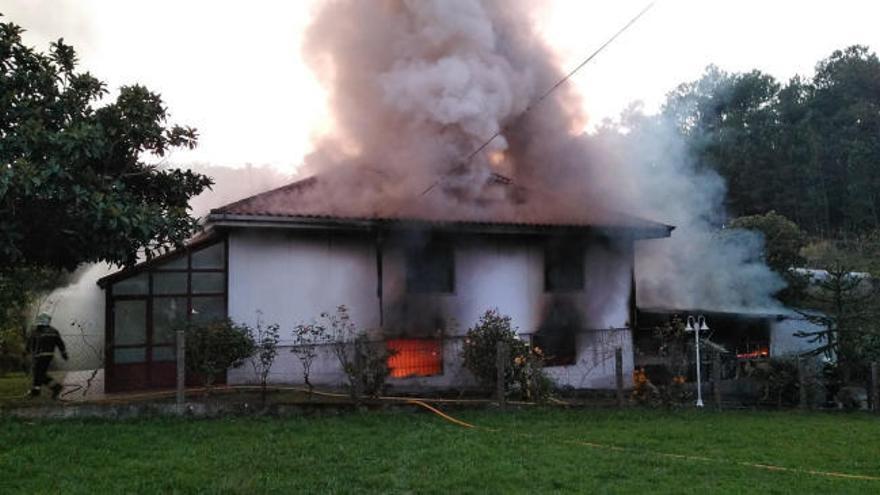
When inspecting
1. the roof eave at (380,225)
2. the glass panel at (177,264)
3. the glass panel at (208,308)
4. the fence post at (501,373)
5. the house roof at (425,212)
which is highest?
the house roof at (425,212)

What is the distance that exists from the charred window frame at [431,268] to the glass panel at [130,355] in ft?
17.1

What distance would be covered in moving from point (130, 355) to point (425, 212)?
6206 mm

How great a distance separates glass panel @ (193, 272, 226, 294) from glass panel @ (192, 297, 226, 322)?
15 cm

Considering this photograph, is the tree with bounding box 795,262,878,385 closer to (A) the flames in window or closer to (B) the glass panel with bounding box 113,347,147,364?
(A) the flames in window

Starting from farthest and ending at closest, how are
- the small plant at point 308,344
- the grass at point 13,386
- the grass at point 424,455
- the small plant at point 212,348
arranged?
the grass at point 13,386 → the small plant at point 308,344 → the small plant at point 212,348 → the grass at point 424,455

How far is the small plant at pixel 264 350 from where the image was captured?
→ 11500mm

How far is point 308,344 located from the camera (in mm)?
12523

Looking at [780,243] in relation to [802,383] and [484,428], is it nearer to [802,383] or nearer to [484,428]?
[802,383]

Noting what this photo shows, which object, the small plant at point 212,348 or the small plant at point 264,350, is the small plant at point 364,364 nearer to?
the small plant at point 264,350

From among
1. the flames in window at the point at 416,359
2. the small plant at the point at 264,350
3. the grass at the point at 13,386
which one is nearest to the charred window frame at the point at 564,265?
the flames in window at the point at 416,359

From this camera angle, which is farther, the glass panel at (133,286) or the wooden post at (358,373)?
the glass panel at (133,286)

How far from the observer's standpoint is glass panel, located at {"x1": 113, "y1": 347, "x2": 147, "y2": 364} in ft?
42.9

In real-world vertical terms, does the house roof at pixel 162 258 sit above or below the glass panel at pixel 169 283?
above

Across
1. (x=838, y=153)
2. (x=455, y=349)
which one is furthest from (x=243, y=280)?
(x=838, y=153)
